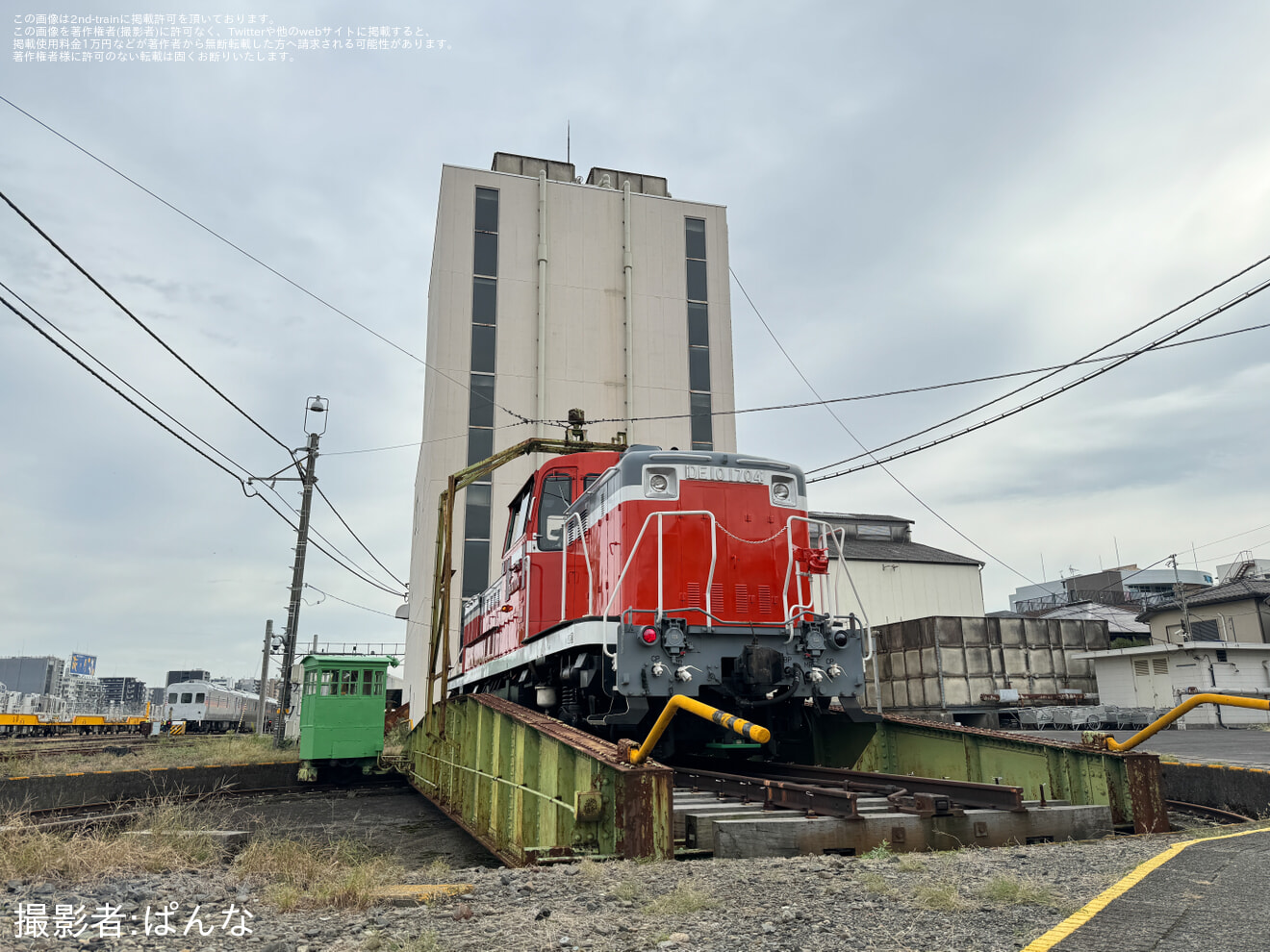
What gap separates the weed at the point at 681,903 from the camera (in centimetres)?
408

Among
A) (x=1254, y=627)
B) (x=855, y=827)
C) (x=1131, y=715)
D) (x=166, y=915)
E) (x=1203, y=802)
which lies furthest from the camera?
(x=1254, y=627)

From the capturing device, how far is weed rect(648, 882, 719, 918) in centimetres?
408

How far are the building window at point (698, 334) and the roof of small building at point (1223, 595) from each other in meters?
19.3

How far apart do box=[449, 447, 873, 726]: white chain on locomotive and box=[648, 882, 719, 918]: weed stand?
3.51 meters

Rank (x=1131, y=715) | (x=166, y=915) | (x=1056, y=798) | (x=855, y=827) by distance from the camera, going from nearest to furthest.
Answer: (x=166, y=915), (x=855, y=827), (x=1056, y=798), (x=1131, y=715)

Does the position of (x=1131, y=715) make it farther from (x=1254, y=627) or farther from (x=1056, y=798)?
(x=1056, y=798)

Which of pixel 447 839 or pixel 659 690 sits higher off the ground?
pixel 659 690

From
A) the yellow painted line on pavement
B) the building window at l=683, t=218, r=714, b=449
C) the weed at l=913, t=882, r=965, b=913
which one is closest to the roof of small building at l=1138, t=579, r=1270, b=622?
the building window at l=683, t=218, r=714, b=449

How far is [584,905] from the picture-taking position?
167 inches

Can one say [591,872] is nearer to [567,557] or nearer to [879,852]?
[879,852]

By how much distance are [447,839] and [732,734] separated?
3.90 meters

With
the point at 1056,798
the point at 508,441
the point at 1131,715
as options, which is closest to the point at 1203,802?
the point at 1056,798

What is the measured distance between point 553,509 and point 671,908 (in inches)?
295

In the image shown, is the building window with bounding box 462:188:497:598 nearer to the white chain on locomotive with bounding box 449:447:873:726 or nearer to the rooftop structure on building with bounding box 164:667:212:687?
the white chain on locomotive with bounding box 449:447:873:726
